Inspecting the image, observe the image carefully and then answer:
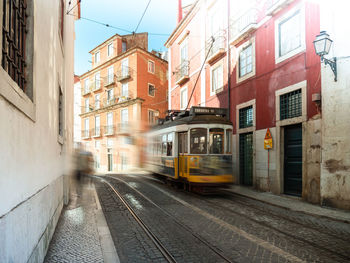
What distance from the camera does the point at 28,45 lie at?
338cm

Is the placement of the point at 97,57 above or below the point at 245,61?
above

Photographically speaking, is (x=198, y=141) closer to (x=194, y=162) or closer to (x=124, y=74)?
(x=194, y=162)

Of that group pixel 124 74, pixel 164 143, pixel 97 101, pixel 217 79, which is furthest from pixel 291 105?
pixel 97 101

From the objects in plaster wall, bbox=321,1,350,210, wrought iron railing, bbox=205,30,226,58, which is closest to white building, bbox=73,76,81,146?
wrought iron railing, bbox=205,30,226,58

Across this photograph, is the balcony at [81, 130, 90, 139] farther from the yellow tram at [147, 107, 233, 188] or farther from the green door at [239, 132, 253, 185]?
the yellow tram at [147, 107, 233, 188]

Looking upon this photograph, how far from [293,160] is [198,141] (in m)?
3.69

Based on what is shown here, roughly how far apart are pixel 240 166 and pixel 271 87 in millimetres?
4344

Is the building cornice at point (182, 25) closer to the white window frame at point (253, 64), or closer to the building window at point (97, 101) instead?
the white window frame at point (253, 64)

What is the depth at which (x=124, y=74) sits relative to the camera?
30.8 metres

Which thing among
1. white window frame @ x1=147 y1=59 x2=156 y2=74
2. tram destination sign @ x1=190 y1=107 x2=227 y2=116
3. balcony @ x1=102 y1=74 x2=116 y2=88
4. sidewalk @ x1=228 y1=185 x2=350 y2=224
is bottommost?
sidewalk @ x1=228 y1=185 x2=350 y2=224

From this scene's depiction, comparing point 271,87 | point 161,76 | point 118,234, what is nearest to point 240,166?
point 271,87

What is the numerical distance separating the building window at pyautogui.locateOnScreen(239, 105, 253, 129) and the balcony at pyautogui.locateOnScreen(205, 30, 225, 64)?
12.8ft

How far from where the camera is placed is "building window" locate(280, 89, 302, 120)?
32.6ft

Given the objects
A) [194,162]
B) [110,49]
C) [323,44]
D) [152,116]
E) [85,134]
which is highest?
[110,49]
